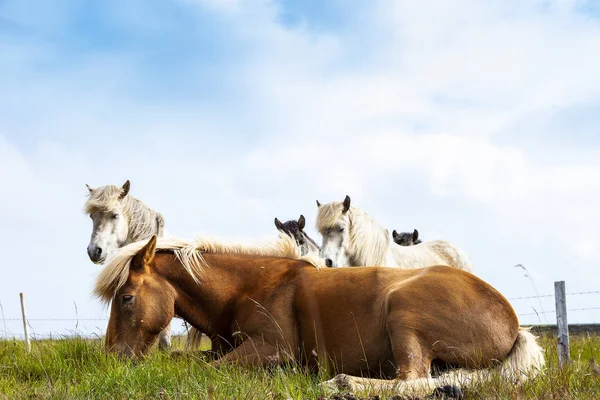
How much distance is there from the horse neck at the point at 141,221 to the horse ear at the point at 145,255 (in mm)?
4073

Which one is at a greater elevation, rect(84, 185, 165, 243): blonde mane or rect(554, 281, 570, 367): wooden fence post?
rect(84, 185, 165, 243): blonde mane

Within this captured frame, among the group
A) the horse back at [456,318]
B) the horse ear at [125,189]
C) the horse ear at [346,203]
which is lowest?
the horse back at [456,318]

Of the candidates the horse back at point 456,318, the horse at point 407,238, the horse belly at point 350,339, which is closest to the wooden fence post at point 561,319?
the horse back at point 456,318

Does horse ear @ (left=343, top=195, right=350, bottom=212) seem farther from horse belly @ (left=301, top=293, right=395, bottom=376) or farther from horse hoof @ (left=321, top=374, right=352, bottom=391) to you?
horse hoof @ (left=321, top=374, right=352, bottom=391)

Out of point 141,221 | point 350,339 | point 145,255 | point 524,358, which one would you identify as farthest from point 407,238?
point 145,255

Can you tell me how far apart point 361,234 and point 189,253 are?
5076 mm

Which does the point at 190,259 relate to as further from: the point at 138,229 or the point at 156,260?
the point at 138,229

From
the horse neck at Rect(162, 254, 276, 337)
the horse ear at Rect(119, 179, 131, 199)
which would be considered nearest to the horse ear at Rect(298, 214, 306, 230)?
the horse ear at Rect(119, 179, 131, 199)

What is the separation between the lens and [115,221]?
1021 centimetres

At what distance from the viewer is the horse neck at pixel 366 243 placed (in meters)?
11.0

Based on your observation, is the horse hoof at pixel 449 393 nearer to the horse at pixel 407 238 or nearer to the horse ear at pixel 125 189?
the horse ear at pixel 125 189

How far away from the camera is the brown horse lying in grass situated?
18.2ft

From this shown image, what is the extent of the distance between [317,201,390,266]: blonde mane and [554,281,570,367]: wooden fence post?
8.97 feet

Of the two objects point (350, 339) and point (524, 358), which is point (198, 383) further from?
point (524, 358)
